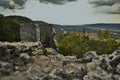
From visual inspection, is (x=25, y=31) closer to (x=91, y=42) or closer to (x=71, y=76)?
(x=91, y=42)

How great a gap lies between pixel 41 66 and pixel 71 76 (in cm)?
1071

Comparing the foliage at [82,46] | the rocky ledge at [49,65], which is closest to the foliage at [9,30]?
the rocky ledge at [49,65]

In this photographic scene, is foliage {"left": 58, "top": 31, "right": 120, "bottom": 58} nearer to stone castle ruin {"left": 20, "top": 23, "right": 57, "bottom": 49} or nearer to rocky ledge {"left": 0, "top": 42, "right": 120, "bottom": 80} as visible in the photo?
stone castle ruin {"left": 20, "top": 23, "right": 57, "bottom": 49}

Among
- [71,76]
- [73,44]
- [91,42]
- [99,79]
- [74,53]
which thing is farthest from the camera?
[91,42]

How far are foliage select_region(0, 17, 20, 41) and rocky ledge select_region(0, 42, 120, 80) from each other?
532 inches

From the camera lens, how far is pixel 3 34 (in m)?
100

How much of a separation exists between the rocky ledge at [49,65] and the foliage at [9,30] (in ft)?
44.3

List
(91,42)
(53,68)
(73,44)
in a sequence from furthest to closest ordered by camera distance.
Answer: (91,42), (73,44), (53,68)

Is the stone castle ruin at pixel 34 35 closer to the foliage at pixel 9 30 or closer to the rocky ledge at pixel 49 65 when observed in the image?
the foliage at pixel 9 30

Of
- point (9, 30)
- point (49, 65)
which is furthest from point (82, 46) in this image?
point (49, 65)

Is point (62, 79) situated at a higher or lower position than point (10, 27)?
lower

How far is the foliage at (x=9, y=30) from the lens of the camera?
101 meters

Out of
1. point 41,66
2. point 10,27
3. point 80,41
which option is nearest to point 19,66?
point 41,66

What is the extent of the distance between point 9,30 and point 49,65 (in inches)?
1258
